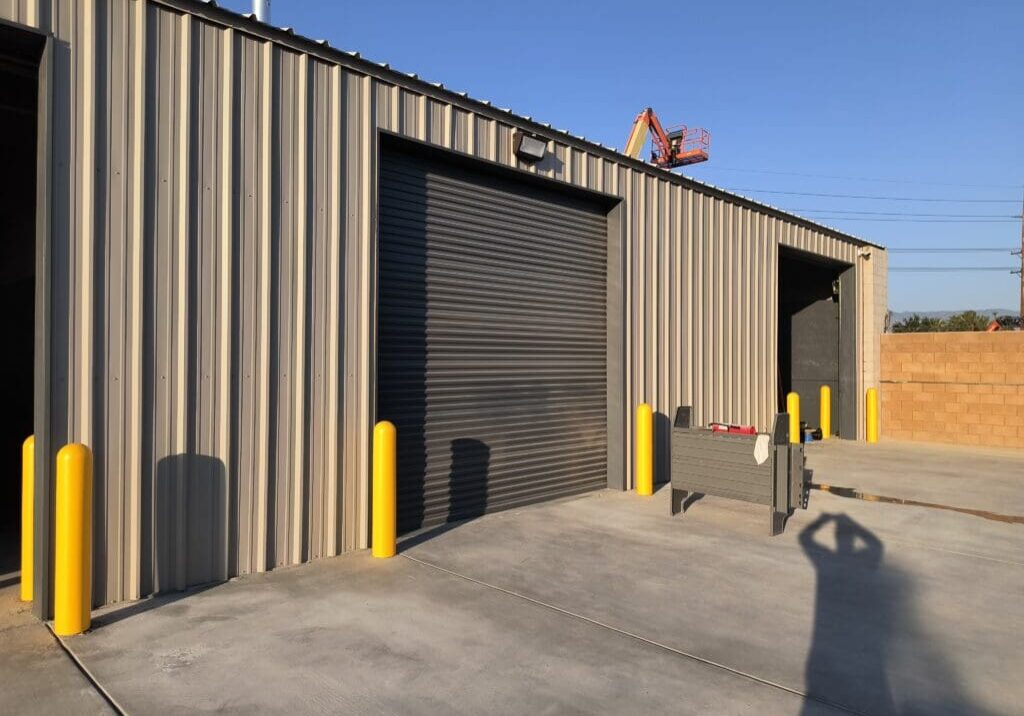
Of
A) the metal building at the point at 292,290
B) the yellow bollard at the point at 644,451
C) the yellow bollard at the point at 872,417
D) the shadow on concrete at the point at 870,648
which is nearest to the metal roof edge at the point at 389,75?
the metal building at the point at 292,290

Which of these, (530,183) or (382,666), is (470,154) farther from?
(382,666)

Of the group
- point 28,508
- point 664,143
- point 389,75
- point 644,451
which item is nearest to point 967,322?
point 664,143

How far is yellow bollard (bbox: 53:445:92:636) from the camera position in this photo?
3914mm

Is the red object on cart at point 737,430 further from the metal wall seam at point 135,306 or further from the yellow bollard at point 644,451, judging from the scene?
the metal wall seam at point 135,306

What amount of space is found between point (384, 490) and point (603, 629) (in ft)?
7.29

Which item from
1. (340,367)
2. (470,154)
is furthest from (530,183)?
(340,367)

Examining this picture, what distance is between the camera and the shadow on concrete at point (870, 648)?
10.9ft

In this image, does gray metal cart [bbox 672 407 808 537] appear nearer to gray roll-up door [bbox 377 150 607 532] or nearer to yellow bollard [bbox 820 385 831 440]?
gray roll-up door [bbox 377 150 607 532]

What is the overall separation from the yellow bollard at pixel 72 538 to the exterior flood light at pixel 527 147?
16.9 ft

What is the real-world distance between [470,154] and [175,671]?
531 centimetres

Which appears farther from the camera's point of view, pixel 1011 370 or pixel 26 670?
pixel 1011 370

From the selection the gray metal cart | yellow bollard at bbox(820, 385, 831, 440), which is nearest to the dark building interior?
the gray metal cart

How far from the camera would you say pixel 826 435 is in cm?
1445

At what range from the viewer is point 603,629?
165 inches
